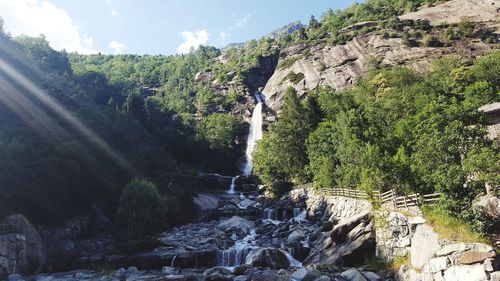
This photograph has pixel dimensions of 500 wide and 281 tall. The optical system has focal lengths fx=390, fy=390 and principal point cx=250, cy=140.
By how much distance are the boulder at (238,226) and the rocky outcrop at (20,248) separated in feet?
55.6

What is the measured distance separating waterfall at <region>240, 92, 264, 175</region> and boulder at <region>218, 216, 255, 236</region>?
39286 mm

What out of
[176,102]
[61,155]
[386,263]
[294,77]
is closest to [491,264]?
[386,263]

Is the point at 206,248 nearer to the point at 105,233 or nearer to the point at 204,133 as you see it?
the point at 105,233

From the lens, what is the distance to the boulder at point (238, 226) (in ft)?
127

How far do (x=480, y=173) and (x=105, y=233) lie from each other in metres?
33.7

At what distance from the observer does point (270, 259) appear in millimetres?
25734

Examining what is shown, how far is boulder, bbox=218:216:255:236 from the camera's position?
38562mm

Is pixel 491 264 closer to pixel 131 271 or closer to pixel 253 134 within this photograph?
pixel 131 271

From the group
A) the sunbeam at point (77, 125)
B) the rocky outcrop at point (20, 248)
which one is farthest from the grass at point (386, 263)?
the sunbeam at point (77, 125)

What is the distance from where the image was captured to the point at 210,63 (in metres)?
154

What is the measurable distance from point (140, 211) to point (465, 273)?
26.0m

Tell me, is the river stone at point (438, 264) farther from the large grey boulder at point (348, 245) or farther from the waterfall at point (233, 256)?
the waterfall at point (233, 256)

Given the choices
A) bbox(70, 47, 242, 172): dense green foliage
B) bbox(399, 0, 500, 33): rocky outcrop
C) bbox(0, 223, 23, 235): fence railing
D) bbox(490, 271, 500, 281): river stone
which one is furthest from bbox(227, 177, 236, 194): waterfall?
bbox(399, 0, 500, 33): rocky outcrop

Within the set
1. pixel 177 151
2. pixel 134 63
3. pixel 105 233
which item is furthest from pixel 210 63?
pixel 105 233
